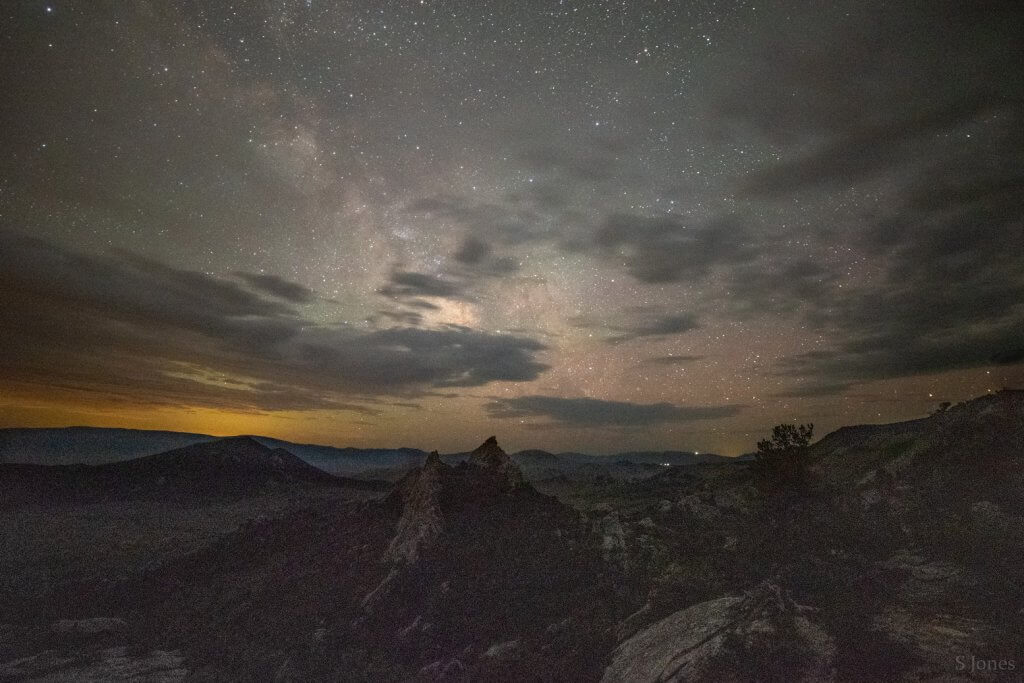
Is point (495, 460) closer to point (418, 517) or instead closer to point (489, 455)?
point (489, 455)

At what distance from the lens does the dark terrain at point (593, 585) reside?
21.1m

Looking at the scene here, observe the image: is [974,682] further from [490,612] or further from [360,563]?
[360,563]

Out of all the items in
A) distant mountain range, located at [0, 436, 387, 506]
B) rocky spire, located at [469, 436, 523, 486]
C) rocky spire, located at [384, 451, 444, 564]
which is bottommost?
distant mountain range, located at [0, 436, 387, 506]

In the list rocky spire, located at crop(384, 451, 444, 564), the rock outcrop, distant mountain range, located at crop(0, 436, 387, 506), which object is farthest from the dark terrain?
distant mountain range, located at crop(0, 436, 387, 506)

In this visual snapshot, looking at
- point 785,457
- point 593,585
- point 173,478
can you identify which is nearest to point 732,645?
point 593,585

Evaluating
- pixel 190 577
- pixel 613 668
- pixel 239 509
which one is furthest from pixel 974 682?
pixel 239 509

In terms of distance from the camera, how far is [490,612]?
3412cm

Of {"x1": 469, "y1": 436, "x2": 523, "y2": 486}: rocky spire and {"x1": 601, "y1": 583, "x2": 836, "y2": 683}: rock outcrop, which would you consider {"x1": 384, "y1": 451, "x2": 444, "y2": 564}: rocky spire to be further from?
{"x1": 601, "y1": 583, "x2": 836, "y2": 683}: rock outcrop

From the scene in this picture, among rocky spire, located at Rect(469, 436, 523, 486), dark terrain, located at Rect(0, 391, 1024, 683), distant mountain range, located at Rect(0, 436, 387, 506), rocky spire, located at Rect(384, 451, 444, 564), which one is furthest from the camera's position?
distant mountain range, located at Rect(0, 436, 387, 506)

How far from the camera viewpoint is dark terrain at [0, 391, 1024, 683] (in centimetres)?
2112

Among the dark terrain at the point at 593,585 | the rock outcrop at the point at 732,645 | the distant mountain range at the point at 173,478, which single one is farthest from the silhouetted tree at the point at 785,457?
the distant mountain range at the point at 173,478

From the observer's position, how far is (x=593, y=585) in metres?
34.4

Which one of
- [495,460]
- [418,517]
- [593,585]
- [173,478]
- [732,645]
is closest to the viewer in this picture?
[732,645]

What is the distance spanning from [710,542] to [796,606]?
1375cm
